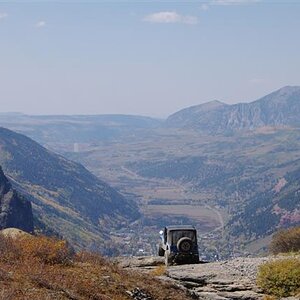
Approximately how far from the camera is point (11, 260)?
20578mm

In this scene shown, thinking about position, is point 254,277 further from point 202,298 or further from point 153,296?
point 153,296

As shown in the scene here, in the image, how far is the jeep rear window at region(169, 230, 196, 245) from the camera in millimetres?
29906

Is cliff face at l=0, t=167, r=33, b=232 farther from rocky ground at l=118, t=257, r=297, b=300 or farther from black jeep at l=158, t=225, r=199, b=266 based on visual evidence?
rocky ground at l=118, t=257, r=297, b=300

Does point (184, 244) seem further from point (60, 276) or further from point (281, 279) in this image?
point (60, 276)

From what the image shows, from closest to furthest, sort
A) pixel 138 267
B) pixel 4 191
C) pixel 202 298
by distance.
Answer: pixel 202 298 < pixel 138 267 < pixel 4 191

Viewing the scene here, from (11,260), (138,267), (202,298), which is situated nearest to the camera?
(11,260)

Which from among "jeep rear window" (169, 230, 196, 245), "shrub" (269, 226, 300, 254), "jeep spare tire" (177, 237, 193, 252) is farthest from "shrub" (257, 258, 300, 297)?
"shrub" (269, 226, 300, 254)

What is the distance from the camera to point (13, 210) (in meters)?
176

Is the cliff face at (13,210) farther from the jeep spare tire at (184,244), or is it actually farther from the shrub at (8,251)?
the shrub at (8,251)

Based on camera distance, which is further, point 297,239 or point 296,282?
point 297,239

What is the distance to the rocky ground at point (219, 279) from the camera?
75.9ft

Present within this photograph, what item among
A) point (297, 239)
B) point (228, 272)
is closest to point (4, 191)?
point (297, 239)

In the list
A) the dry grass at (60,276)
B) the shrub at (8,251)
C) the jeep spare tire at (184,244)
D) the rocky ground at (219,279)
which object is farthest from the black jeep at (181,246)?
the shrub at (8,251)

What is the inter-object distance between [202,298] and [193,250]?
26.0ft
